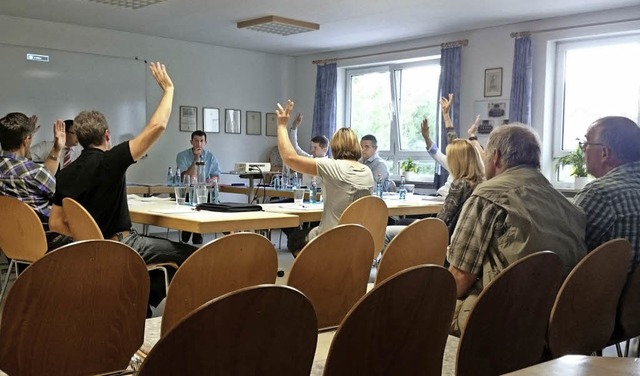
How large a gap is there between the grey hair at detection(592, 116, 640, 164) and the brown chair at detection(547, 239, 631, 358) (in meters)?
0.67

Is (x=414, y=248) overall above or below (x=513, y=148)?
below

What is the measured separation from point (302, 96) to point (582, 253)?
298 inches

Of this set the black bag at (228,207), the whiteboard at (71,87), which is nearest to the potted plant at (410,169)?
the whiteboard at (71,87)

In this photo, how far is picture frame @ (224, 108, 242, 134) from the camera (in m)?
8.82

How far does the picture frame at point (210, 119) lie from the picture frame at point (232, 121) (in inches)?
5.1

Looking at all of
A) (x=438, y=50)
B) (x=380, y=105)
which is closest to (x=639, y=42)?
(x=438, y=50)

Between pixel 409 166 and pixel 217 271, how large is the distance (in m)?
6.26

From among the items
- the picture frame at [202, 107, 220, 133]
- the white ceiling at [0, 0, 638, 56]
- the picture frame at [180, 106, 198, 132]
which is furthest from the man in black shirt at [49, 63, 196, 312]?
the picture frame at [202, 107, 220, 133]

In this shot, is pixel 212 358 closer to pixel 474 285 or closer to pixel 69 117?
pixel 474 285

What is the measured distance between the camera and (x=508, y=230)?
203cm

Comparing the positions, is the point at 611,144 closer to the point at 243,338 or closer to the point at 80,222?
the point at 243,338

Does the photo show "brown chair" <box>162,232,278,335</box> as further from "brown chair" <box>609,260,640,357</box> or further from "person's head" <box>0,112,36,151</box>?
"person's head" <box>0,112,36,151</box>

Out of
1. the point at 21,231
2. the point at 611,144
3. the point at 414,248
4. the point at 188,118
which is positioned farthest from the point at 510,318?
the point at 188,118

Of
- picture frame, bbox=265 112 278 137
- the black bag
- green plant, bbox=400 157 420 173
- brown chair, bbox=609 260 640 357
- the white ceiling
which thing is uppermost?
the white ceiling
